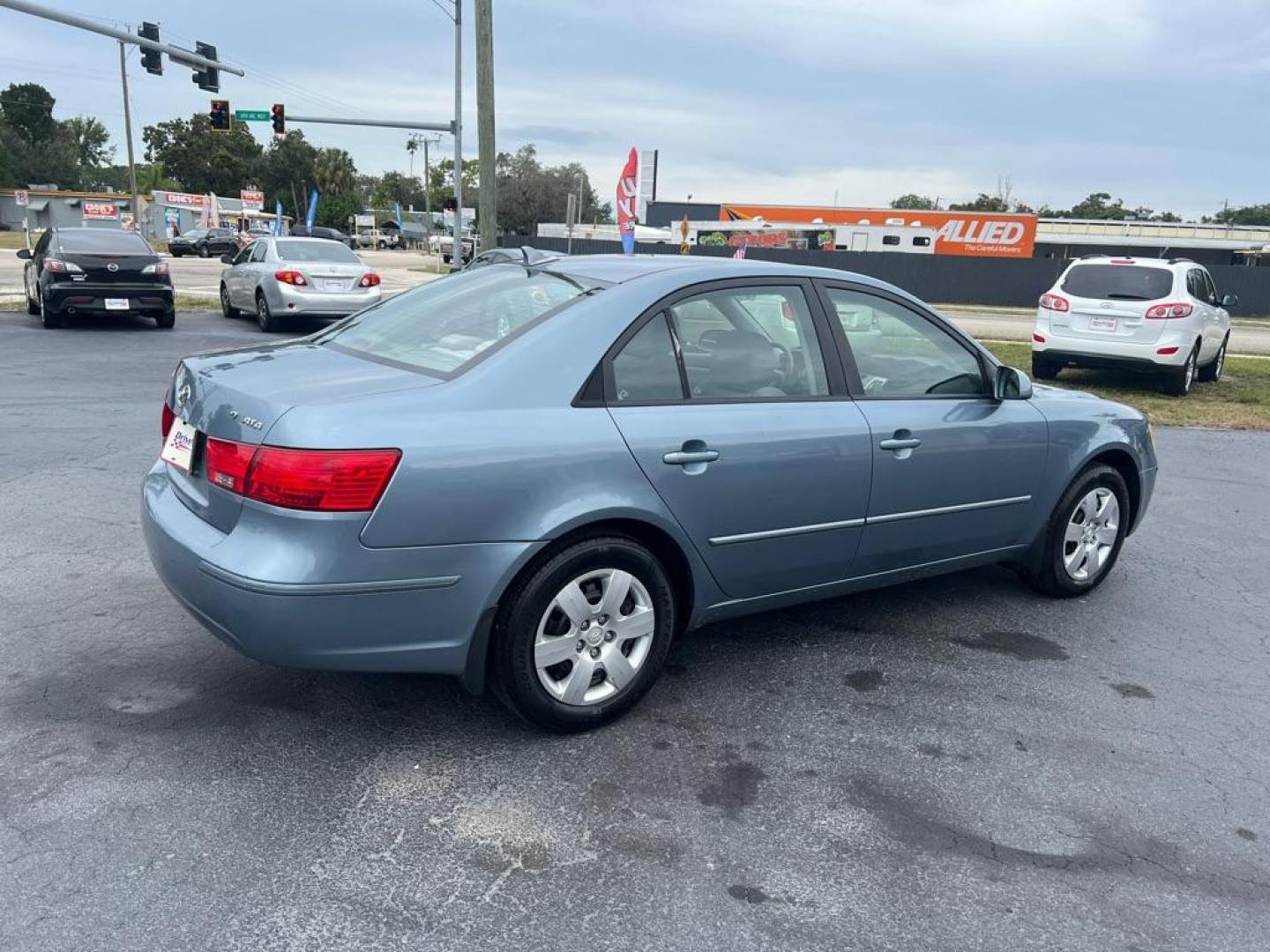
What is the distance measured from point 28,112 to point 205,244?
3012 inches

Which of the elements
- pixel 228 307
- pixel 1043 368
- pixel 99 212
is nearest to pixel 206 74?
pixel 228 307

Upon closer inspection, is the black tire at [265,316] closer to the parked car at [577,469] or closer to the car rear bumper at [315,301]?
the car rear bumper at [315,301]

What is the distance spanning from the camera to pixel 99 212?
220ft

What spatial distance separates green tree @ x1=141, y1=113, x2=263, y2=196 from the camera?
105 metres

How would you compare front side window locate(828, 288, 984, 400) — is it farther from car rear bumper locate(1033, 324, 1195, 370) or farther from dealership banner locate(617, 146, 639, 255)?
dealership banner locate(617, 146, 639, 255)

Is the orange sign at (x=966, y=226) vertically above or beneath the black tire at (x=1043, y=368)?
above

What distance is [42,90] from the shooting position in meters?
111

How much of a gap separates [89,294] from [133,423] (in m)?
7.51

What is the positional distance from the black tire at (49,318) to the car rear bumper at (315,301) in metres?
2.93

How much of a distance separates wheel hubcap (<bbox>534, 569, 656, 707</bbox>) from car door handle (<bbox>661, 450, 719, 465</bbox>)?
1.34ft

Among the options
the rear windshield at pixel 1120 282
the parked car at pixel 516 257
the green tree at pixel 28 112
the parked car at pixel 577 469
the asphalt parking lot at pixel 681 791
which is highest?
the green tree at pixel 28 112

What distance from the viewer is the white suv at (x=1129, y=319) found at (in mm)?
12023

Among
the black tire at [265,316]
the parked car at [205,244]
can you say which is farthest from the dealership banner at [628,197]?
the parked car at [205,244]

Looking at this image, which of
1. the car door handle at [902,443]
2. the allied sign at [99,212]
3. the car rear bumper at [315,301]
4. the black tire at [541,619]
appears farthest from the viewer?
the allied sign at [99,212]
